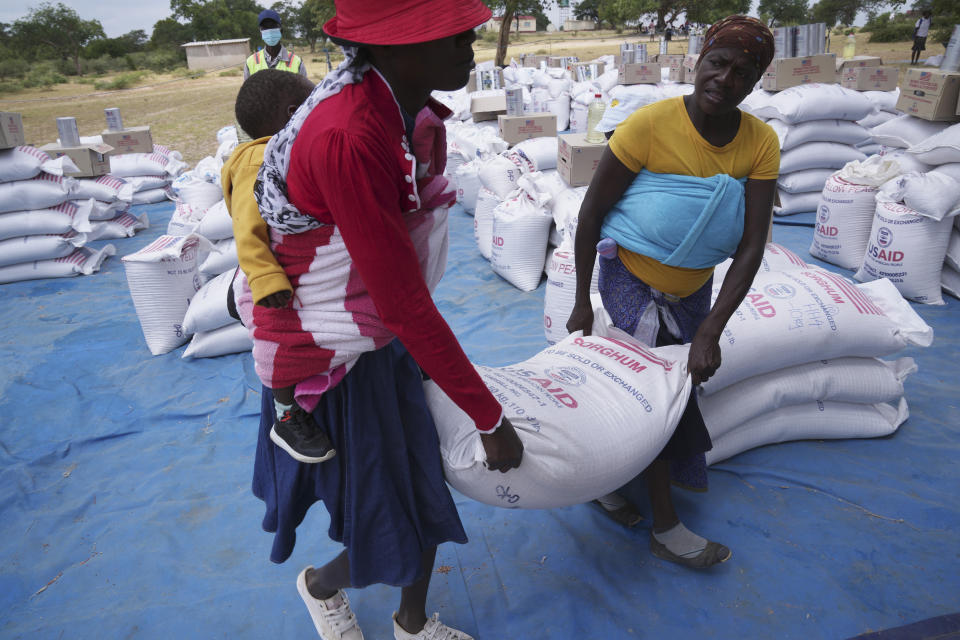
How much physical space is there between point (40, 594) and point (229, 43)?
27.4m

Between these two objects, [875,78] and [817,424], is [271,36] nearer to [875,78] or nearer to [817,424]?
[817,424]

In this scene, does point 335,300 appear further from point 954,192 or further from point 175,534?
point 954,192

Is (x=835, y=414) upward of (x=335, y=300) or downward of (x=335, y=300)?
downward

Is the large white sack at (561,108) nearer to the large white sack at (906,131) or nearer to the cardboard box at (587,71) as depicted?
the cardboard box at (587,71)

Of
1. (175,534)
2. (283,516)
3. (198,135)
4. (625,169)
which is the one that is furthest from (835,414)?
(198,135)

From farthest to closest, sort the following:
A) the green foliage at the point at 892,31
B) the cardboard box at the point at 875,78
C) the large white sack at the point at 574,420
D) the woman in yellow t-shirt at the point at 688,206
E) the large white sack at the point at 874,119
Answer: the green foliage at the point at 892,31 < the cardboard box at the point at 875,78 < the large white sack at the point at 874,119 < the woman in yellow t-shirt at the point at 688,206 < the large white sack at the point at 574,420

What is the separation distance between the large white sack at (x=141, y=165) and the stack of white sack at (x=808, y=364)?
6.14m

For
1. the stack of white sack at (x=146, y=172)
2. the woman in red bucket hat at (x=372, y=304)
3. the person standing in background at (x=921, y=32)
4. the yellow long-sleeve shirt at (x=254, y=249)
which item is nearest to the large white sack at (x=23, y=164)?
the stack of white sack at (x=146, y=172)

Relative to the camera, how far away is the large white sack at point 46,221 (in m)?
3.92

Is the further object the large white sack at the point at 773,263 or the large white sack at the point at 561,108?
the large white sack at the point at 561,108

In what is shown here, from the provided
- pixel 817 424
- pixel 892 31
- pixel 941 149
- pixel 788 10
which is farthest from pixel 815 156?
pixel 788 10

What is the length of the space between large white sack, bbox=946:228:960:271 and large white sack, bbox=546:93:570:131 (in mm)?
5575

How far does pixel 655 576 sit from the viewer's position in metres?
1.53

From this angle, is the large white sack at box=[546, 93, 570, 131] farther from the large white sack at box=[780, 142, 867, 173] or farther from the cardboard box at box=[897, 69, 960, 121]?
the cardboard box at box=[897, 69, 960, 121]
